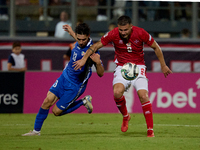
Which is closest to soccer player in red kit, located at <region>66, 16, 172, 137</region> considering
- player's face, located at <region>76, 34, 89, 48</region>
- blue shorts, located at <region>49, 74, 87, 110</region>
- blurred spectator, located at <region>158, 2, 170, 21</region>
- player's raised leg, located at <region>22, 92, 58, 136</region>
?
player's face, located at <region>76, 34, 89, 48</region>

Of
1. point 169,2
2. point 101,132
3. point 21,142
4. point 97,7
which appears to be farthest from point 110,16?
point 21,142

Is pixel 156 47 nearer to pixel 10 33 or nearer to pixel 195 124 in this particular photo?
pixel 195 124

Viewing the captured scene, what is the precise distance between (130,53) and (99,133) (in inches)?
54.9

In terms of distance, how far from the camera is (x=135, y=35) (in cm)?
627

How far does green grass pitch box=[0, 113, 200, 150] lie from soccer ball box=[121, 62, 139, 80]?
2.99ft

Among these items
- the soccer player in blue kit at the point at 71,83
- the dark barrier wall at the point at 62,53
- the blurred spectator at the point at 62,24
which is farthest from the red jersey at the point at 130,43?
the dark barrier wall at the point at 62,53

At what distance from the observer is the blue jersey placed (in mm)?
6586

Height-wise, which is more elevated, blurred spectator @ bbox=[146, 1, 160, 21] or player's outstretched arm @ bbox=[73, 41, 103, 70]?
blurred spectator @ bbox=[146, 1, 160, 21]

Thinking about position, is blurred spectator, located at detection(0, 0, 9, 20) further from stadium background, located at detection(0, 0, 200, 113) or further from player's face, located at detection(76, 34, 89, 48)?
player's face, located at detection(76, 34, 89, 48)

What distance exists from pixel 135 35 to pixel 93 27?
647 cm

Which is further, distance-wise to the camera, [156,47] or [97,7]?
[97,7]

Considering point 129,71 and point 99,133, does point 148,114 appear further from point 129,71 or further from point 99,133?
point 99,133

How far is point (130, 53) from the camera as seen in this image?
644 centimetres

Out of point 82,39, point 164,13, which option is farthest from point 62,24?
point 82,39
